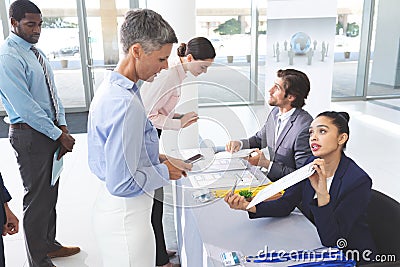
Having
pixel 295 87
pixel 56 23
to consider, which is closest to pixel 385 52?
pixel 56 23

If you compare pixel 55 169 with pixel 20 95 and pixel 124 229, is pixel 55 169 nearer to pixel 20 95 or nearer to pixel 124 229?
pixel 20 95

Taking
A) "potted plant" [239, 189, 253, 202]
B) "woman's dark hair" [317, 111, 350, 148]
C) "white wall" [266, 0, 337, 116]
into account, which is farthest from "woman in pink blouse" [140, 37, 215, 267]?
"white wall" [266, 0, 337, 116]

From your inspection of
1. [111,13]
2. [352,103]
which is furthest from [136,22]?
[352,103]

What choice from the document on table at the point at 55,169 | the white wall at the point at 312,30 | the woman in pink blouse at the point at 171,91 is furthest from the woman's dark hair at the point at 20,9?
the white wall at the point at 312,30

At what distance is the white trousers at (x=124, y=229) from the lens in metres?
1.43

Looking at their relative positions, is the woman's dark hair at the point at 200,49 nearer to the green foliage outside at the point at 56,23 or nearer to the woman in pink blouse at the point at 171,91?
the woman in pink blouse at the point at 171,91

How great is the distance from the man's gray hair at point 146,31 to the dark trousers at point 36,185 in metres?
1.12

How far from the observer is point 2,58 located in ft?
6.49

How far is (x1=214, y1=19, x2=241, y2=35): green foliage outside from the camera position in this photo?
6.49 metres

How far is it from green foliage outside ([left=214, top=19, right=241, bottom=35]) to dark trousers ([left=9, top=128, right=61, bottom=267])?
15.8 ft

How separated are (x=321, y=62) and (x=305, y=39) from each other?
0.26 meters

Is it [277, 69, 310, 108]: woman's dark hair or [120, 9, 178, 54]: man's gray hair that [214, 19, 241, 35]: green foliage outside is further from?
[120, 9, 178, 54]: man's gray hair

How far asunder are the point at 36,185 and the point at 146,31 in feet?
4.47

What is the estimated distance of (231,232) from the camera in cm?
145
